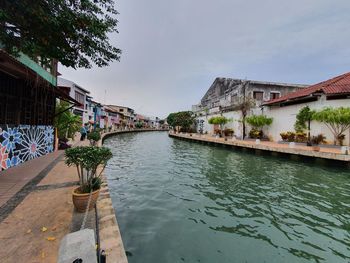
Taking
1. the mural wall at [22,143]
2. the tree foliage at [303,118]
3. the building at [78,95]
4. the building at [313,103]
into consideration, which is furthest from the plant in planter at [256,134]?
the building at [78,95]

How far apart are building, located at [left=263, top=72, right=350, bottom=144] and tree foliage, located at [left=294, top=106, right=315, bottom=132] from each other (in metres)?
0.74

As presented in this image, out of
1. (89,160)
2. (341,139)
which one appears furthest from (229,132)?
(89,160)

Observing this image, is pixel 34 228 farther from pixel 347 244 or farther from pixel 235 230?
pixel 347 244

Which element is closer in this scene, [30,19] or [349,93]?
[30,19]

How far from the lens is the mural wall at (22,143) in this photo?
741 cm

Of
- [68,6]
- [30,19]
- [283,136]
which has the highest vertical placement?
[68,6]

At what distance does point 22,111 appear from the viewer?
29.5 feet

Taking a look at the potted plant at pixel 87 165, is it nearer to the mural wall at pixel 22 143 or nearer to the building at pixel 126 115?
the mural wall at pixel 22 143

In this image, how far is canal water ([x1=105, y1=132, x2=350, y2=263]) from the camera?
415 cm

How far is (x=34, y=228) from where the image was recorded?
3.58m

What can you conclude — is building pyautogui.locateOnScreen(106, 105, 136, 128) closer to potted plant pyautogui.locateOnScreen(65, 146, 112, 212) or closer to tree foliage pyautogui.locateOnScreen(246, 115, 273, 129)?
tree foliage pyautogui.locateOnScreen(246, 115, 273, 129)

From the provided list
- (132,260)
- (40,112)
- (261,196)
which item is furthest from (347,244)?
(40,112)

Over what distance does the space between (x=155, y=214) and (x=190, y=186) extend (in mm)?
3001

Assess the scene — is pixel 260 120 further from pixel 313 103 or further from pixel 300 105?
pixel 313 103
